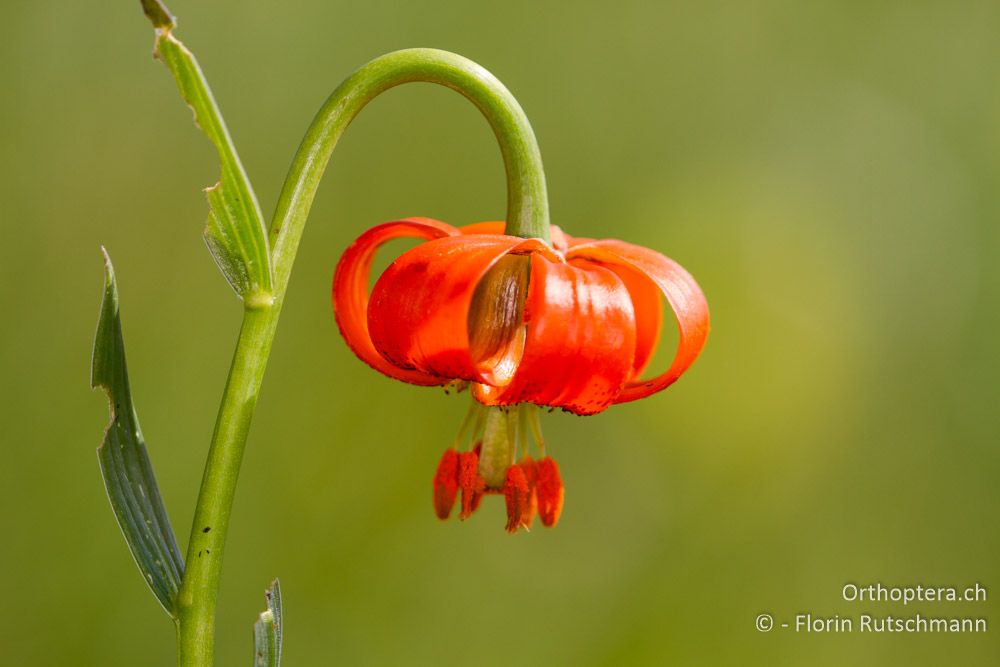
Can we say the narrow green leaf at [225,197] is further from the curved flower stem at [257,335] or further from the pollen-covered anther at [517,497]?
the pollen-covered anther at [517,497]

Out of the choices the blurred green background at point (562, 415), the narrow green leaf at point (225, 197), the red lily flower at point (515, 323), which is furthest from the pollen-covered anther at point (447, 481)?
the blurred green background at point (562, 415)

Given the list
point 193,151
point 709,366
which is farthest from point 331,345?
point 709,366

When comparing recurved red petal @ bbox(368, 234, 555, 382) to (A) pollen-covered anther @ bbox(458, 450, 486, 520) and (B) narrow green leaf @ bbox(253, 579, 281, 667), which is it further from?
(B) narrow green leaf @ bbox(253, 579, 281, 667)

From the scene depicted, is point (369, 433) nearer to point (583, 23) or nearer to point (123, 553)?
point (123, 553)

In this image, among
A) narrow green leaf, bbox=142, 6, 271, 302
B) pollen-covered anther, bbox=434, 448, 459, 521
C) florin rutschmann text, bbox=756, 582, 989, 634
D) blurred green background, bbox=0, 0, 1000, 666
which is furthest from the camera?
florin rutschmann text, bbox=756, 582, 989, 634

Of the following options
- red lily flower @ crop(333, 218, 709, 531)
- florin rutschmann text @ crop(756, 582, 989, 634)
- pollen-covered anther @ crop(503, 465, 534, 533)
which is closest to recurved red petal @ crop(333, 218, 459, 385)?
red lily flower @ crop(333, 218, 709, 531)

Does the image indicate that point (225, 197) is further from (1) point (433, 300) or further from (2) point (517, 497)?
(2) point (517, 497)

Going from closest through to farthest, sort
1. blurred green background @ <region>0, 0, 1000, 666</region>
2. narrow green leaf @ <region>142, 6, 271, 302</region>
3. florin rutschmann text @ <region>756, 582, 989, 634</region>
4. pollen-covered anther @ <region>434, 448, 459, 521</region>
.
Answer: narrow green leaf @ <region>142, 6, 271, 302</region>, pollen-covered anther @ <region>434, 448, 459, 521</region>, blurred green background @ <region>0, 0, 1000, 666</region>, florin rutschmann text @ <region>756, 582, 989, 634</region>
